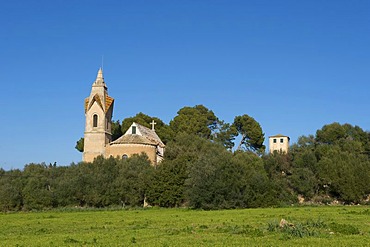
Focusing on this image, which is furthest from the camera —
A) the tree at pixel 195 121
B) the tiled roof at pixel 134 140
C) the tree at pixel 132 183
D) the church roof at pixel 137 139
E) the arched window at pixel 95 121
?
the tree at pixel 195 121

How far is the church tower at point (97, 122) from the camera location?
72125mm

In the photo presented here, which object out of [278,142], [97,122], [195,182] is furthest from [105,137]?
[278,142]

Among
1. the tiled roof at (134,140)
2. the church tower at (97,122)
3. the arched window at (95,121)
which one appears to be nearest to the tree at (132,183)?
the tiled roof at (134,140)

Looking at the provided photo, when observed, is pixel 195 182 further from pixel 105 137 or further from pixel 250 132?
pixel 250 132

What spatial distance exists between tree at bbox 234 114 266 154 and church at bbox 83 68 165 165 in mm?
24157

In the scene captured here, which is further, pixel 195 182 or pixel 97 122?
pixel 97 122

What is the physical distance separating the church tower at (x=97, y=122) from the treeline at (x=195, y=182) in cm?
966

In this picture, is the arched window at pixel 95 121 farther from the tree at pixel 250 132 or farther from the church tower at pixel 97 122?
the tree at pixel 250 132

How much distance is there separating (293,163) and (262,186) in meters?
15.2

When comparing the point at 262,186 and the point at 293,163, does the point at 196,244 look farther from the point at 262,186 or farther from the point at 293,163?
the point at 293,163

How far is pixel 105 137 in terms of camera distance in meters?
72.5

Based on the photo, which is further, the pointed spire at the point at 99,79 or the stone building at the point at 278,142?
the stone building at the point at 278,142

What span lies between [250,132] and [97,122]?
33453mm

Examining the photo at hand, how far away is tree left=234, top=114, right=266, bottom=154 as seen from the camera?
93375mm
